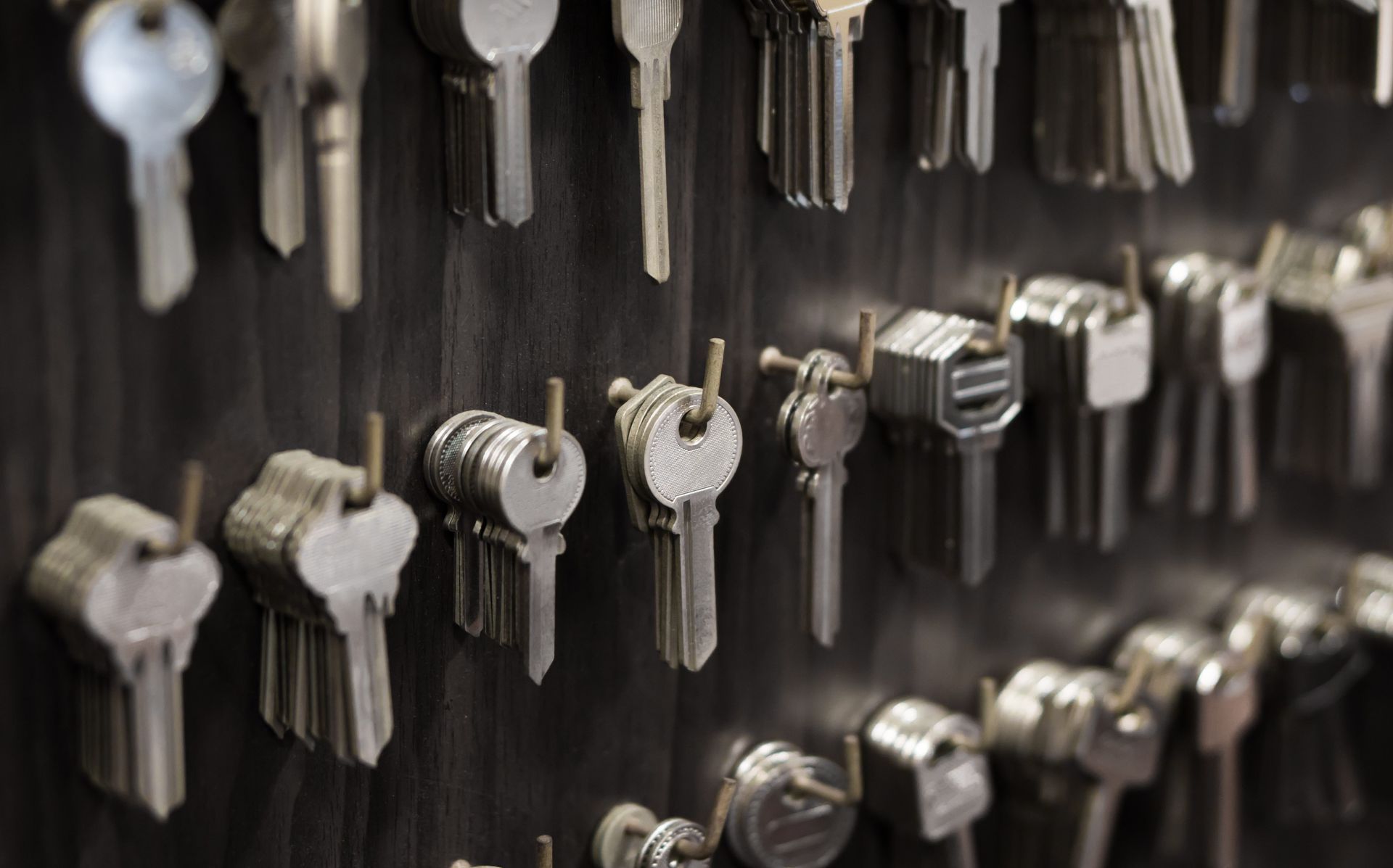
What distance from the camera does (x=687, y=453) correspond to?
717 millimetres

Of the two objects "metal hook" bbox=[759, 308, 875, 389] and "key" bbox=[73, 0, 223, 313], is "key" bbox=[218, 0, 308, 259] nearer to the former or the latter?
"key" bbox=[73, 0, 223, 313]

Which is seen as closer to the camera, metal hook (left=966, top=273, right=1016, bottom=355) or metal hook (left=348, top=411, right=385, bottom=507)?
metal hook (left=348, top=411, right=385, bottom=507)

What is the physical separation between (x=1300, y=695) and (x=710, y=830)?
57cm

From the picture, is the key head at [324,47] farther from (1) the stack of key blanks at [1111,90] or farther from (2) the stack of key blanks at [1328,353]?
(2) the stack of key blanks at [1328,353]

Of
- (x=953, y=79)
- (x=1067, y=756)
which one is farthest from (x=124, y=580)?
(x=1067, y=756)

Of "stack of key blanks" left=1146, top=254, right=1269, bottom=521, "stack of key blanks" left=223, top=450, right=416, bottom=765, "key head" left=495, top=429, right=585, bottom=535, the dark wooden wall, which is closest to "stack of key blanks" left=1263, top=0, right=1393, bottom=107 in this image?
the dark wooden wall

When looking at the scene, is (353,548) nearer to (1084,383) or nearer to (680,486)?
(680,486)

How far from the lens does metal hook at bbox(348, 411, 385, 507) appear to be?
60 centimetres

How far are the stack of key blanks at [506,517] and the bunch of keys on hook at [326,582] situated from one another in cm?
5

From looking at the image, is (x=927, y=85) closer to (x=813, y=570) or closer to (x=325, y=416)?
(x=813, y=570)

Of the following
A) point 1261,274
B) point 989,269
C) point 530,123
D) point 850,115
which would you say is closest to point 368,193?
point 530,123

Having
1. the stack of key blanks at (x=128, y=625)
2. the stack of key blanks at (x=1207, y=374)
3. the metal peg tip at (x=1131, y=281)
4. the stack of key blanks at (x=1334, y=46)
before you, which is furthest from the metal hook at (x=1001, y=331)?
the stack of key blanks at (x=128, y=625)

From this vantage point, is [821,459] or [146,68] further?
[821,459]

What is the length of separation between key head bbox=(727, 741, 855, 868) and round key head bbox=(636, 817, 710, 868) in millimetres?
59
